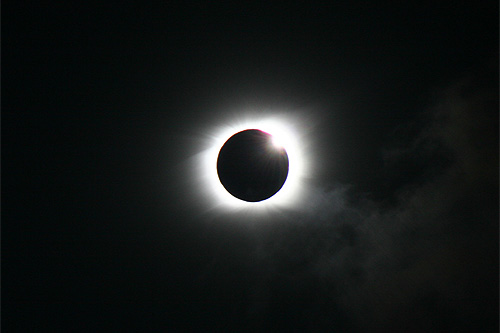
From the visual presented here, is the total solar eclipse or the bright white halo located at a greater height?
the bright white halo

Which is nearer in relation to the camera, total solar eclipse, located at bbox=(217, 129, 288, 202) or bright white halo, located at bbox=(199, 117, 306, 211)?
total solar eclipse, located at bbox=(217, 129, 288, 202)

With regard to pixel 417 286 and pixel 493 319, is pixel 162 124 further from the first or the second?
pixel 493 319

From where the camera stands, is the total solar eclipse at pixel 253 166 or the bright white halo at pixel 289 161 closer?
the total solar eclipse at pixel 253 166

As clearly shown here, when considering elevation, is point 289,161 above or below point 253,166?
above

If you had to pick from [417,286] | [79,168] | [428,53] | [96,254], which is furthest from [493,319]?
[79,168]

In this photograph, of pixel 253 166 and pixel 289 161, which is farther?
pixel 289 161
